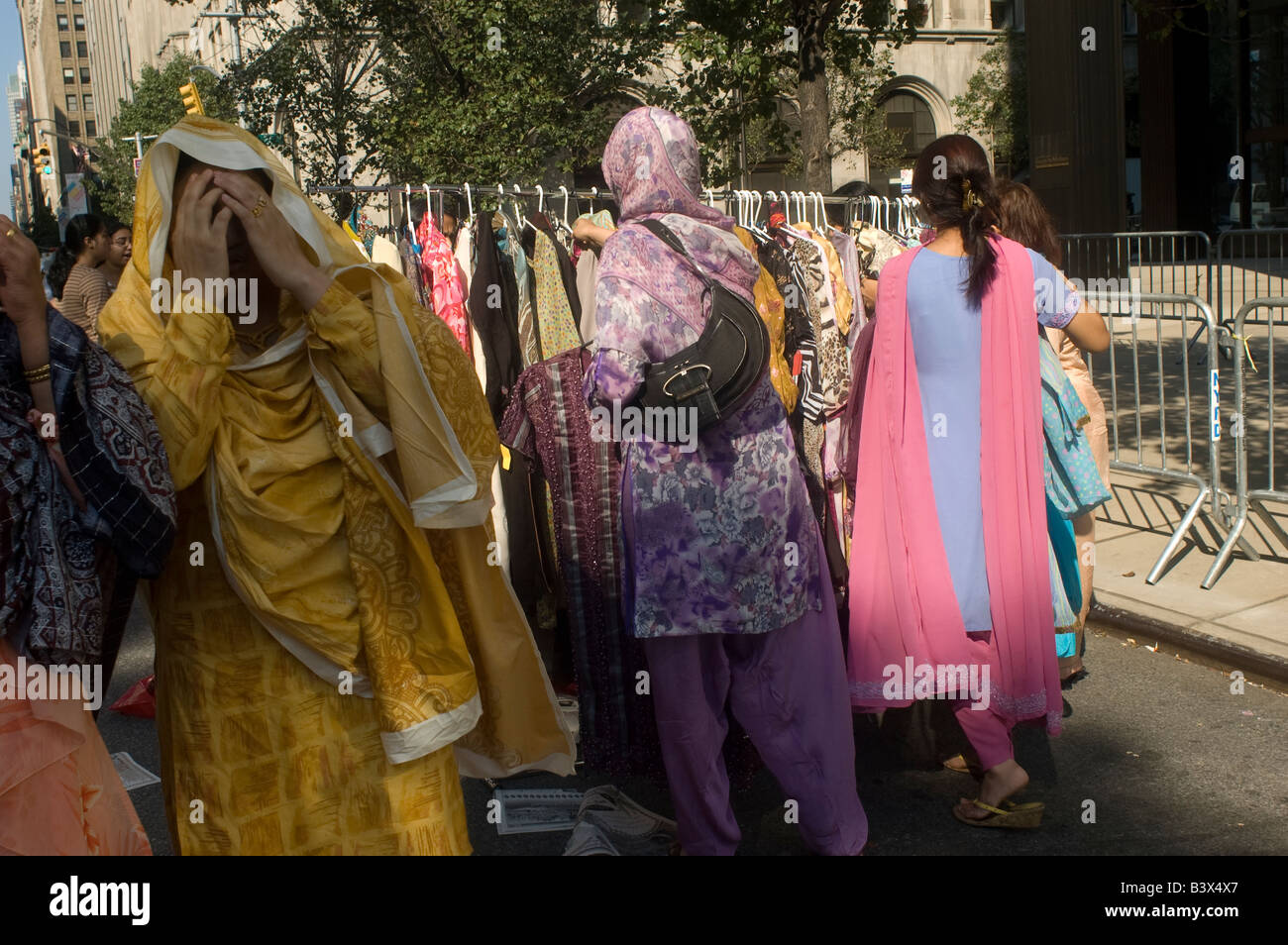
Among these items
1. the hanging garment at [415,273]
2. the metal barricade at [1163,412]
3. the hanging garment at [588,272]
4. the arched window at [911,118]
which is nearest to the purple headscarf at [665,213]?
the hanging garment at [588,272]

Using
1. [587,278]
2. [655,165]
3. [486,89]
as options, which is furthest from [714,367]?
[486,89]

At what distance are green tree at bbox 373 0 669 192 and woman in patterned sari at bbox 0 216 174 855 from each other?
11.0 m

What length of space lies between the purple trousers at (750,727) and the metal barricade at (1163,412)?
2.38 m

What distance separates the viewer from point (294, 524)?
246 centimetres

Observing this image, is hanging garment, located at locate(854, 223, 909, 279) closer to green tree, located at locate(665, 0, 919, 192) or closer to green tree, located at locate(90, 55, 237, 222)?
green tree, located at locate(665, 0, 919, 192)

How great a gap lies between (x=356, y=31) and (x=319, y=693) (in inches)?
549

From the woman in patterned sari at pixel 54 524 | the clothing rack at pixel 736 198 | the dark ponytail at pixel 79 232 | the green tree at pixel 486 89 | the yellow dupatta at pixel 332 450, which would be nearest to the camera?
the woman in patterned sari at pixel 54 524

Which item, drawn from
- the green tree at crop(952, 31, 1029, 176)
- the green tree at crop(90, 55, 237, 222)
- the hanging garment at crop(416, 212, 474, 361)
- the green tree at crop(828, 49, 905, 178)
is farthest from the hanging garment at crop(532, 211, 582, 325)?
the green tree at crop(90, 55, 237, 222)

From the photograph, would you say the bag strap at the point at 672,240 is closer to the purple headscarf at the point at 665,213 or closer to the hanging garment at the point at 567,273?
the purple headscarf at the point at 665,213

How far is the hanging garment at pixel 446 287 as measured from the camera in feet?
17.2

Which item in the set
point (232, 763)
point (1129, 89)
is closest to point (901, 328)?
point (232, 763)

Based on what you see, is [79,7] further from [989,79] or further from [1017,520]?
[1017,520]

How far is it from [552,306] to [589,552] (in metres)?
1.37

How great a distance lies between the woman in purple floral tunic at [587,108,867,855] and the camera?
11.0 feet
